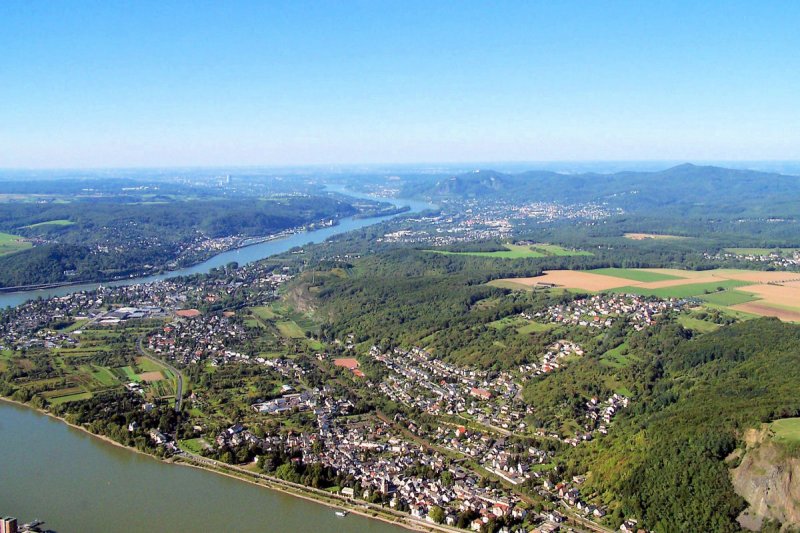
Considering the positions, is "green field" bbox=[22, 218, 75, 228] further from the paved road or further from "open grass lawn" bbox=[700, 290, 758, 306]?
"open grass lawn" bbox=[700, 290, 758, 306]

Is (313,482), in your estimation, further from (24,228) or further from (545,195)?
(545,195)

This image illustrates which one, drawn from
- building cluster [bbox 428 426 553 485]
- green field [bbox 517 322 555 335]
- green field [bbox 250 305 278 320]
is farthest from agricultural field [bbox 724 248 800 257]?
building cluster [bbox 428 426 553 485]

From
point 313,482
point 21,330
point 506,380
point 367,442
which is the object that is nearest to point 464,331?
point 506,380

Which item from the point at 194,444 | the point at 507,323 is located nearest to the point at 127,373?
the point at 194,444

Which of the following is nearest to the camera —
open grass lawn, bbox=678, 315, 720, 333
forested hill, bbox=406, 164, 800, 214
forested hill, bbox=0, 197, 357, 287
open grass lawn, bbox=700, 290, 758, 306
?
open grass lawn, bbox=678, 315, 720, 333

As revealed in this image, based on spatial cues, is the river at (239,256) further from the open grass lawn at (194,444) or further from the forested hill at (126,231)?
the open grass lawn at (194,444)

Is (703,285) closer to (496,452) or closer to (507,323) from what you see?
(507,323)
